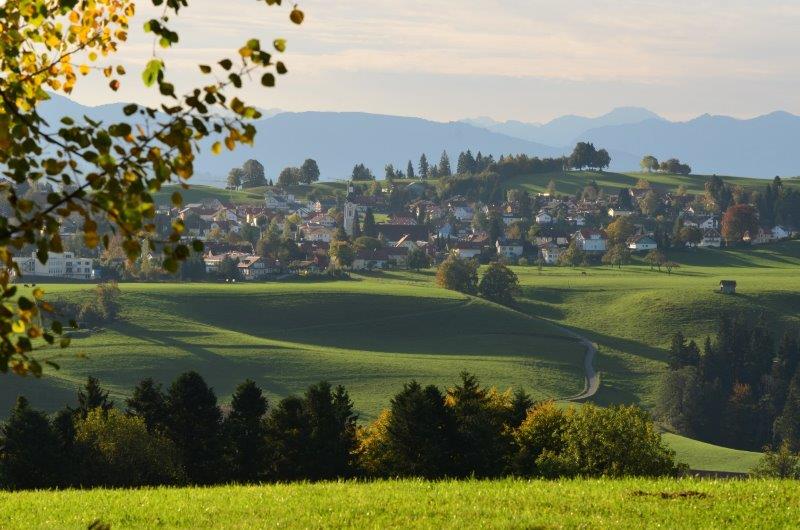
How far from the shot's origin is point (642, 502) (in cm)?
1788

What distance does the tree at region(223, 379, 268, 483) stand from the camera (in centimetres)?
4709

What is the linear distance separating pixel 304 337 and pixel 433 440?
81913 millimetres

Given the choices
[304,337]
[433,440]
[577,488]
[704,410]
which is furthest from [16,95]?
[304,337]

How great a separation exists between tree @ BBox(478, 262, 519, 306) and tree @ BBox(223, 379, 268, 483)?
95.7 meters

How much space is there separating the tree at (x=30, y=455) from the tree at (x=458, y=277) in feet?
367

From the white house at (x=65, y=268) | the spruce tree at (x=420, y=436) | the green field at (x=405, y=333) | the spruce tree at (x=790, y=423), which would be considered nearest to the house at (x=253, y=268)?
the green field at (x=405, y=333)

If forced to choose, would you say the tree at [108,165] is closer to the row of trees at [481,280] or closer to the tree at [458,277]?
the row of trees at [481,280]

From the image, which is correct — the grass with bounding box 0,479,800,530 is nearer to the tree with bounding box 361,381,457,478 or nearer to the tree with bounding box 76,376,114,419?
the tree with bounding box 361,381,457,478

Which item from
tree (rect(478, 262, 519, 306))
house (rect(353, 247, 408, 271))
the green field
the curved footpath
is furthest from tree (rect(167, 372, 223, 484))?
house (rect(353, 247, 408, 271))

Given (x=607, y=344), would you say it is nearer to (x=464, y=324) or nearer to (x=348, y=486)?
(x=464, y=324)

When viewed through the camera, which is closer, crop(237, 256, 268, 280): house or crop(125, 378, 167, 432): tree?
crop(125, 378, 167, 432): tree

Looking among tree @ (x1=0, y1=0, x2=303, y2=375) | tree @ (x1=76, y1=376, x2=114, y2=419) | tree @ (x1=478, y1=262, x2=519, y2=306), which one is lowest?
tree @ (x1=478, y1=262, x2=519, y2=306)

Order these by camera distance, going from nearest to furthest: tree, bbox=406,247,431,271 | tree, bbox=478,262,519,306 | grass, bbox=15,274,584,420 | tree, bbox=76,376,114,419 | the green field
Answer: tree, bbox=76,376,114,419 < grass, bbox=15,274,584,420 < the green field < tree, bbox=478,262,519,306 < tree, bbox=406,247,431,271

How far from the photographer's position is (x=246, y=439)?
49062mm
